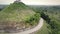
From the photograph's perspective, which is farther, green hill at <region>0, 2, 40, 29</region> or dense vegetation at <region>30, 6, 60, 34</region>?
dense vegetation at <region>30, 6, 60, 34</region>

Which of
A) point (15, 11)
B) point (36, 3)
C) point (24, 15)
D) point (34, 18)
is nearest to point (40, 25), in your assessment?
point (34, 18)

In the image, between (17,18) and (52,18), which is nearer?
(17,18)

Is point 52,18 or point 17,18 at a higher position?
point 17,18

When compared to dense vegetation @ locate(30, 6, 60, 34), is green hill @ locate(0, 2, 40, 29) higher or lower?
higher

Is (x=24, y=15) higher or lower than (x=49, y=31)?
higher

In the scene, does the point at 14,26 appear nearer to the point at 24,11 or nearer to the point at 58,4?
the point at 24,11

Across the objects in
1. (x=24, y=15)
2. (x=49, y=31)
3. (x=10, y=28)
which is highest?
(x=24, y=15)

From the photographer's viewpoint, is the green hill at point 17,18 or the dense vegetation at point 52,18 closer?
the green hill at point 17,18

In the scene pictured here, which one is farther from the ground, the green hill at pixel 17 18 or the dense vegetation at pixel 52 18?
the green hill at pixel 17 18
